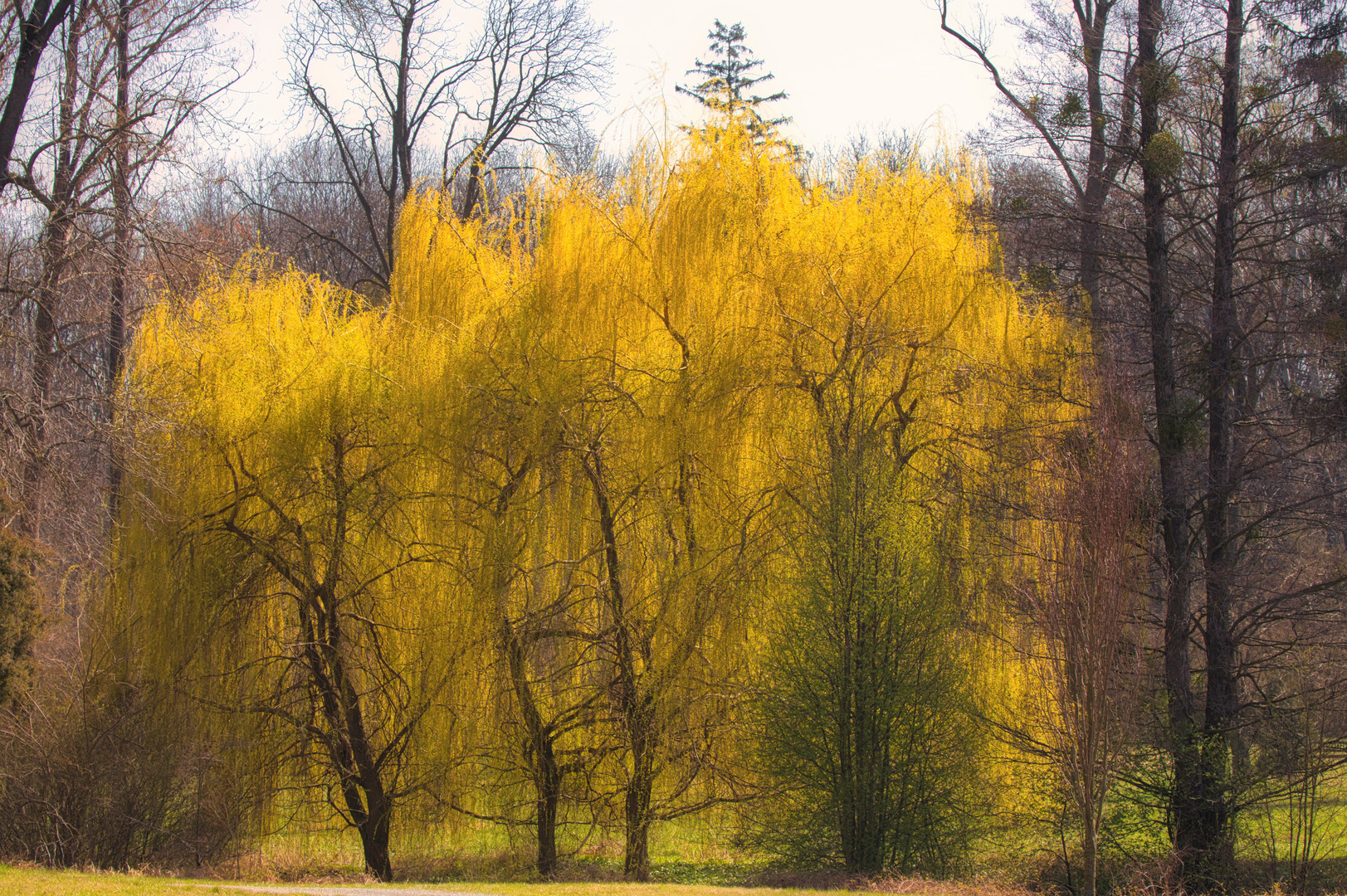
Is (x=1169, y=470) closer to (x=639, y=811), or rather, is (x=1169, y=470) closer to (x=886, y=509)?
(x=886, y=509)

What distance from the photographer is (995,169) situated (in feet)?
48.9

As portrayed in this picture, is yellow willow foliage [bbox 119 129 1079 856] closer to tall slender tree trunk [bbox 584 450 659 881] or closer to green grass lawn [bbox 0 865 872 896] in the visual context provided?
tall slender tree trunk [bbox 584 450 659 881]

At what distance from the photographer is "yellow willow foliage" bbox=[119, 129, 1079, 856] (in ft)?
→ 40.1

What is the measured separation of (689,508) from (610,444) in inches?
47.3

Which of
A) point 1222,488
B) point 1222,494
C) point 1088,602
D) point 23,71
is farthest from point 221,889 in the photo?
point 1222,494

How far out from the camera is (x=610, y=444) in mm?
12758

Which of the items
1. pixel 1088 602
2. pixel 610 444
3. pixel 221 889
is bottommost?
pixel 221 889

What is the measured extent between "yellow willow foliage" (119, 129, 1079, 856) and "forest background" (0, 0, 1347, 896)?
2.2 inches

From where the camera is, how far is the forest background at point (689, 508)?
11555mm

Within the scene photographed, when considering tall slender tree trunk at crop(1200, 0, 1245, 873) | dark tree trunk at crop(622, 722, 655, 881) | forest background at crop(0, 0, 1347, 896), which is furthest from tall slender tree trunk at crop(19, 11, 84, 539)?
tall slender tree trunk at crop(1200, 0, 1245, 873)

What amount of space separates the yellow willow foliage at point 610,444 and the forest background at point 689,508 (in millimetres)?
55

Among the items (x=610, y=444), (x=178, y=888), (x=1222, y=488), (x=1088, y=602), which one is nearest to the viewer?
(x=1088, y=602)

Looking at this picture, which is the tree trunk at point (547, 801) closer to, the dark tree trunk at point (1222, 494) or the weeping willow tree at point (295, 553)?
the weeping willow tree at point (295, 553)

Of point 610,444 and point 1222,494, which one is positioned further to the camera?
point 1222,494
